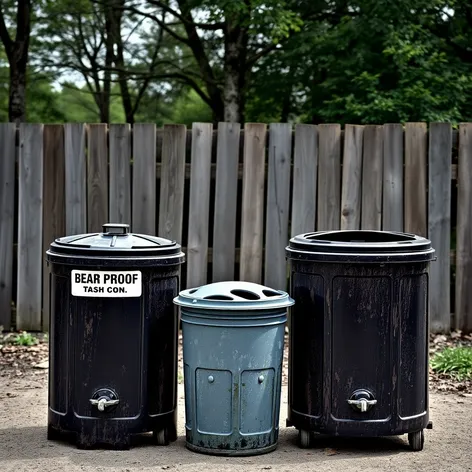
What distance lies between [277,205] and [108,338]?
3.77 metres

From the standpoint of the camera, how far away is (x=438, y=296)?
8.62 meters

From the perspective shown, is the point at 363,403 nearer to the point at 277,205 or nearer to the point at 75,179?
the point at 277,205

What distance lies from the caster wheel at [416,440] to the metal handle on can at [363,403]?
37 centimetres

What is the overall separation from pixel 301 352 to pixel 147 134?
385 centimetres

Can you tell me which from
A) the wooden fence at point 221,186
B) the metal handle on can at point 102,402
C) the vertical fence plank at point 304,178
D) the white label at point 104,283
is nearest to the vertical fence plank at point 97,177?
the wooden fence at point 221,186

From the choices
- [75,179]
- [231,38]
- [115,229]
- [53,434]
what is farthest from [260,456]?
[231,38]

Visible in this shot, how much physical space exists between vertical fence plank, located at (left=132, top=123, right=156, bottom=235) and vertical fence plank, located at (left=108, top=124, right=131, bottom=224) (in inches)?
2.5

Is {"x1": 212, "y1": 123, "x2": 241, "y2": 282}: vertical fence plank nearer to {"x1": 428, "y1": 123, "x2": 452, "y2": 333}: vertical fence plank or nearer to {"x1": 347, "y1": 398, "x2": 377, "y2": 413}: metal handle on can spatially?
{"x1": 428, "y1": 123, "x2": 452, "y2": 333}: vertical fence plank

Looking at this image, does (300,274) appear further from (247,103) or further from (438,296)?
(247,103)

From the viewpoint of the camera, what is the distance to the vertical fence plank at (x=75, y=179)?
332 inches

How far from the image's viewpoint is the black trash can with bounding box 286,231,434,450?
4.94 m

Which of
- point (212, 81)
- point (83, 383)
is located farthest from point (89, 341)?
point (212, 81)

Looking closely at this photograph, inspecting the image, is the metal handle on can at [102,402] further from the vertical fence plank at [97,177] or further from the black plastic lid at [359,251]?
the vertical fence plank at [97,177]

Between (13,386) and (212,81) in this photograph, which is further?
(212,81)
